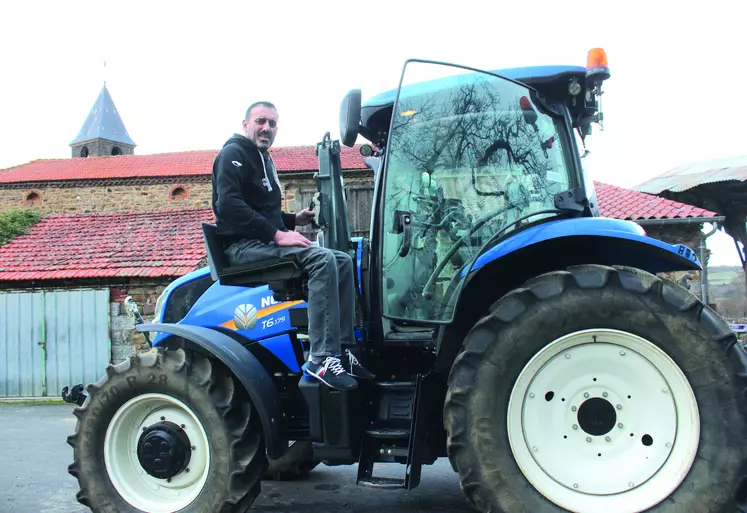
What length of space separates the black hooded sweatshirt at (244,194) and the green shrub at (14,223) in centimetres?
1724

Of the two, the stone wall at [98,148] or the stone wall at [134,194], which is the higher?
the stone wall at [98,148]

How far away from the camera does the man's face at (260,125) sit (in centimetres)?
390

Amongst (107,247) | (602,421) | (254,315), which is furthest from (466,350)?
(107,247)

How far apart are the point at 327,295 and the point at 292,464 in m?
2.06

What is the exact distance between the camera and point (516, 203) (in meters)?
3.66

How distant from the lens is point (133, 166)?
91.0 ft

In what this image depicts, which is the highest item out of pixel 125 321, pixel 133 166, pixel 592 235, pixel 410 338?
pixel 133 166

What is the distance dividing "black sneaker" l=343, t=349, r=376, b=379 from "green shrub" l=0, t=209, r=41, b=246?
699 inches

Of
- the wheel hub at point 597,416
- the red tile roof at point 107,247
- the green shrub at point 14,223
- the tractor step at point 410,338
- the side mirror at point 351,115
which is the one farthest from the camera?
the green shrub at point 14,223

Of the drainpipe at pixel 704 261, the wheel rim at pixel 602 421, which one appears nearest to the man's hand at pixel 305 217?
the wheel rim at pixel 602 421

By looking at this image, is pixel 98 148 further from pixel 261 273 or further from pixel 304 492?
pixel 261 273

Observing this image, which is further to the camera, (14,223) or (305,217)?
(14,223)

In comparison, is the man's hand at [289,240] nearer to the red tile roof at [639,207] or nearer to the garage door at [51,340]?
the garage door at [51,340]

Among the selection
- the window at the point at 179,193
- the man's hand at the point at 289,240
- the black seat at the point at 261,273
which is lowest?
the black seat at the point at 261,273
